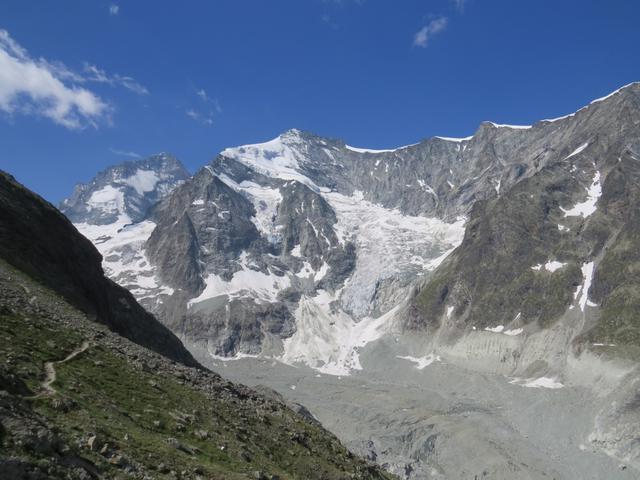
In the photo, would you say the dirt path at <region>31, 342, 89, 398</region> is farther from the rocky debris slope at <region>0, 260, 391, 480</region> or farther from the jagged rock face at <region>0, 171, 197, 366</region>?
A: the jagged rock face at <region>0, 171, 197, 366</region>

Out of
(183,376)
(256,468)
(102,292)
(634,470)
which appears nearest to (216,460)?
(256,468)

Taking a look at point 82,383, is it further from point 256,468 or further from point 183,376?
point 183,376

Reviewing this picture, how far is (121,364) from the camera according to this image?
126 ft

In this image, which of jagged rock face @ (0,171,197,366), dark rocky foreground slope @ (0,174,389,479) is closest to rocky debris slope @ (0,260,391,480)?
dark rocky foreground slope @ (0,174,389,479)

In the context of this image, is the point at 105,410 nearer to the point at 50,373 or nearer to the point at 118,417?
the point at 118,417

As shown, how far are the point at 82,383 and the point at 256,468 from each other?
957 centimetres

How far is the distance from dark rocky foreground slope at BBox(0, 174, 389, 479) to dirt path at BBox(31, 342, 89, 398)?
7 centimetres

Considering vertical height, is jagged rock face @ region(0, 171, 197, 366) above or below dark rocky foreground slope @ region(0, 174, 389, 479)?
above

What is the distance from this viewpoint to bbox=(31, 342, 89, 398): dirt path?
87.7ft

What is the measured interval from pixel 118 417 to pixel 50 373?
461 centimetres

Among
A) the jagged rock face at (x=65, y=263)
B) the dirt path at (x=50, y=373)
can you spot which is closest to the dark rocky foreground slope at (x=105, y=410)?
the dirt path at (x=50, y=373)

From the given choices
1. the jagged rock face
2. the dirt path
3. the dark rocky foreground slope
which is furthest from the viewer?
the jagged rock face

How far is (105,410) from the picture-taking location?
28.4 metres

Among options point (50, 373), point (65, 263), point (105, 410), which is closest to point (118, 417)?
point (105, 410)
